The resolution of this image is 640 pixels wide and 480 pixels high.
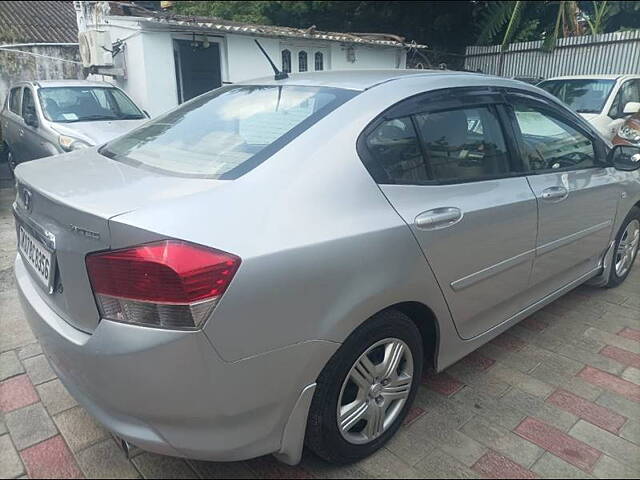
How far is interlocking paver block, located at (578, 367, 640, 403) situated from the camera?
8.61ft

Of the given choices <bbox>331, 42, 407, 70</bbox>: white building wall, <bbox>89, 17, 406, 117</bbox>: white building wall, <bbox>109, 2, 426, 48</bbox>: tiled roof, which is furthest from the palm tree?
<bbox>89, 17, 406, 117</bbox>: white building wall

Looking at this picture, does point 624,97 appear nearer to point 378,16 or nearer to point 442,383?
point 442,383

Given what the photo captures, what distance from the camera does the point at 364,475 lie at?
205cm

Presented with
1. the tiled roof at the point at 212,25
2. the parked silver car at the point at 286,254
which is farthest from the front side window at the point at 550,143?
the tiled roof at the point at 212,25

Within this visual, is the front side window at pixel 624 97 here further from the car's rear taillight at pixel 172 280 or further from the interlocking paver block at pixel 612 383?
the car's rear taillight at pixel 172 280

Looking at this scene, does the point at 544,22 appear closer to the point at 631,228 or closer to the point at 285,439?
the point at 631,228

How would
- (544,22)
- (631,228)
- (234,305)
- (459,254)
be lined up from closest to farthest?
(234,305)
(459,254)
(631,228)
(544,22)

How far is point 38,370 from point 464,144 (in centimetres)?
258

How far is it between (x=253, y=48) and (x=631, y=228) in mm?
9388

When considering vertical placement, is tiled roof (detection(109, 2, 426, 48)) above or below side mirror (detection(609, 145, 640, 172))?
above

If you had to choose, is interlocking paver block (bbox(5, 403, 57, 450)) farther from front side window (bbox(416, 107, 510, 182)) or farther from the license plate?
front side window (bbox(416, 107, 510, 182))

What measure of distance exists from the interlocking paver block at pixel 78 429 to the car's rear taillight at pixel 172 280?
90cm

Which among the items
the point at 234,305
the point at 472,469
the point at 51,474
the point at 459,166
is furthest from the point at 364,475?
the point at 459,166

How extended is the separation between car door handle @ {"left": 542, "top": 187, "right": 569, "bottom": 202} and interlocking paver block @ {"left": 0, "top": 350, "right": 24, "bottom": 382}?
10.0ft
